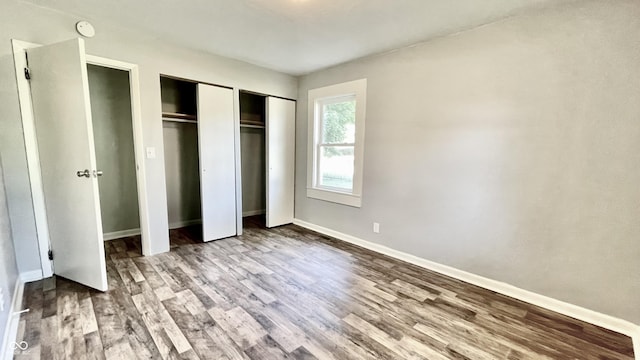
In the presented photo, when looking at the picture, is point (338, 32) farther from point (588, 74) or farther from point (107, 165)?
point (107, 165)

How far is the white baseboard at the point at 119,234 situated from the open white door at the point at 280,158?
182 cm

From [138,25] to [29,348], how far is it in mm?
2664

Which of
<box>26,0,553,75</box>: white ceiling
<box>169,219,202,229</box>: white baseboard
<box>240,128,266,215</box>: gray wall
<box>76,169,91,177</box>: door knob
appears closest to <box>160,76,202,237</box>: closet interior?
<box>169,219,202,229</box>: white baseboard

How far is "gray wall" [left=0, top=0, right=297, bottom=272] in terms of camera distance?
214 cm

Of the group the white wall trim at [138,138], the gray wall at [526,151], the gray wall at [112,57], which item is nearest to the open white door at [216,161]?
the gray wall at [112,57]

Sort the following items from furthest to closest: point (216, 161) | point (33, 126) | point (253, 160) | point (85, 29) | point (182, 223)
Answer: point (253, 160), point (182, 223), point (216, 161), point (85, 29), point (33, 126)

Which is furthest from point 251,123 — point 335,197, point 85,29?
point 85,29

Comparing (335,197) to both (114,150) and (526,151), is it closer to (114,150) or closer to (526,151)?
(526,151)

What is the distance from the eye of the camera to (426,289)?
236 cm

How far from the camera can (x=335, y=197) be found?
12.0ft

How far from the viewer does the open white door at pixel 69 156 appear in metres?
2.08

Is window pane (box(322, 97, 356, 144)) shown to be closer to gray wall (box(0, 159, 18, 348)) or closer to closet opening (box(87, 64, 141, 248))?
closet opening (box(87, 64, 141, 248))

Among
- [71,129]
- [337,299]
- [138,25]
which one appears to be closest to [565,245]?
[337,299]

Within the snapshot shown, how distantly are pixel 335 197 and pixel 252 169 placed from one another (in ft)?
6.07
